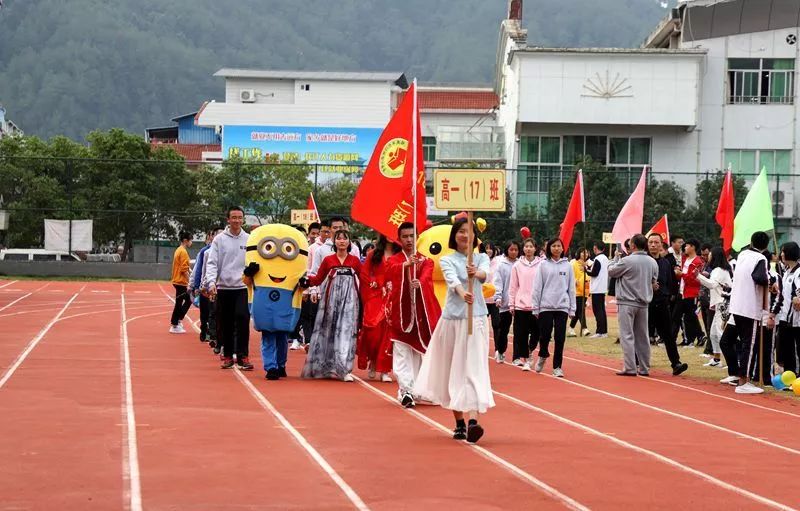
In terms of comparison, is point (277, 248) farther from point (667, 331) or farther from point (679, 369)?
point (667, 331)

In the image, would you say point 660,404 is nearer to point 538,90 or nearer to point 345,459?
point 345,459

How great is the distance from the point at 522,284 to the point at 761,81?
164 feet

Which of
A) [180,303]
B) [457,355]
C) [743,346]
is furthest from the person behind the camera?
[180,303]

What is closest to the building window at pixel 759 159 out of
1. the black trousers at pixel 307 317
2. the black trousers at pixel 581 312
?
the black trousers at pixel 581 312

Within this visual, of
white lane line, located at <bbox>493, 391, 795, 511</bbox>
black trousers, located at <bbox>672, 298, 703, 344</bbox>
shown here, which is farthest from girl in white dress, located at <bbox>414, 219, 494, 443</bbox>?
black trousers, located at <bbox>672, 298, 703, 344</bbox>

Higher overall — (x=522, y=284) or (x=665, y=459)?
(x=522, y=284)

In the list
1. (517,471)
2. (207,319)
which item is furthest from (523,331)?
(517,471)

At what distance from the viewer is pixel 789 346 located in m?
17.2

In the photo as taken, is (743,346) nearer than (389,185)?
No

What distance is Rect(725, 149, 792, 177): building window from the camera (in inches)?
2623

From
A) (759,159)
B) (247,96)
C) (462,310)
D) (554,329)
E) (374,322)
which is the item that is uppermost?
(247,96)

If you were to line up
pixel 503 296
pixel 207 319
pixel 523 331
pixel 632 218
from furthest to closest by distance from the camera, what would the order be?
pixel 632 218 < pixel 207 319 < pixel 503 296 < pixel 523 331

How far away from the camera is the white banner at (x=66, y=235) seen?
52.6 meters

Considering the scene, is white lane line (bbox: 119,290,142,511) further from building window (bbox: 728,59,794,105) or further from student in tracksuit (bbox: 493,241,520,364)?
building window (bbox: 728,59,794,105)
